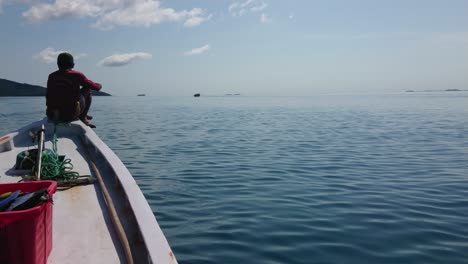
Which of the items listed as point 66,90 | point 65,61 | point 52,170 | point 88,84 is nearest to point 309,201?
point 52,170

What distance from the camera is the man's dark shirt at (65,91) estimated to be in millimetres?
9477

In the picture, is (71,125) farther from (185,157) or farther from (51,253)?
(51,253)

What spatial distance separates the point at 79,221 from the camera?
4.21m

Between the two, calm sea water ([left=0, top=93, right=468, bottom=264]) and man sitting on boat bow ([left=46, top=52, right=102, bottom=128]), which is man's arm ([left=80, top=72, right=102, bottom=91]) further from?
calm sea water ([left=0, top=93, right=468, bottom=264])

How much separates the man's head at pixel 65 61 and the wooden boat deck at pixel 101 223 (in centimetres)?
343

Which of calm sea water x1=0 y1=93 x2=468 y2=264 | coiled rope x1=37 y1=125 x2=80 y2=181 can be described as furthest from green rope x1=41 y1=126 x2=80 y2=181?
calm sea water x1=0 y1=93 x2=468 y2=264

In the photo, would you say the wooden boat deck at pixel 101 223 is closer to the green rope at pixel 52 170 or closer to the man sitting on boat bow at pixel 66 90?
the green rope at pixel 52 170

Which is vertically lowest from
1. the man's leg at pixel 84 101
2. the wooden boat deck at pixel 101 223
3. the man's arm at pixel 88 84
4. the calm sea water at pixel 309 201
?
the calm sea water at pixel 309 201

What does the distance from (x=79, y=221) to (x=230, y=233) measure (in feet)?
9.22

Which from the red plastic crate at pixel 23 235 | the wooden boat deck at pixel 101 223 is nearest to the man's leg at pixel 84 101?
the wooden boat deck at pixel 101 223

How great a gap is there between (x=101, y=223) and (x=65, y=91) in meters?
6.42

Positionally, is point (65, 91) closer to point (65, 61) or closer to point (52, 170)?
point (65, 61)

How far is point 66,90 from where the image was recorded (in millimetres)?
9531

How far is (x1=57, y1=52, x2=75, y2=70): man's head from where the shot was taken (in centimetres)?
939
